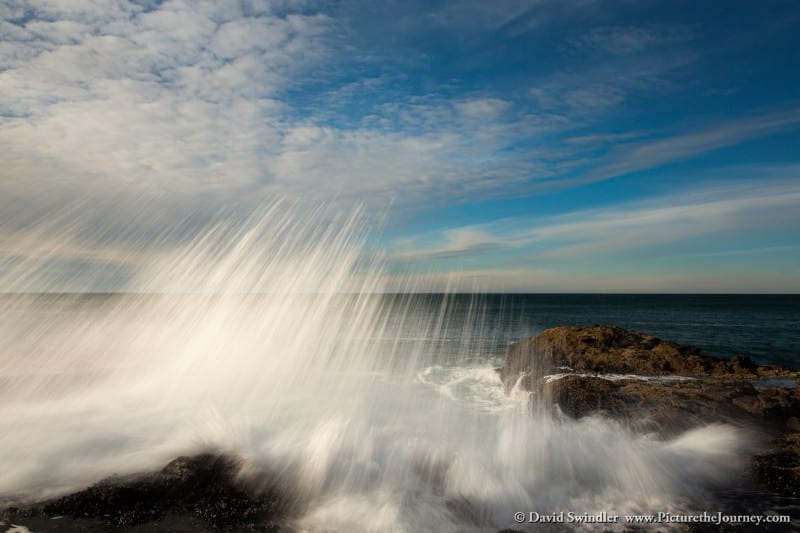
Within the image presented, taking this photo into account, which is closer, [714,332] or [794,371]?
[794,371]

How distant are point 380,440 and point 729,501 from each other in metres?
7.38

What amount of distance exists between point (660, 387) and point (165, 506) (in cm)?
1613

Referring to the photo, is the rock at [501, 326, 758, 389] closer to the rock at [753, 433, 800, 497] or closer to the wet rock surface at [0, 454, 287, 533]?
the rock at [753, 433, 800, 497]

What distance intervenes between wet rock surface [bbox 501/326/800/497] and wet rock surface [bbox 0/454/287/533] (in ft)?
33.7

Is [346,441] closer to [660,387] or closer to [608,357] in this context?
[660,387]

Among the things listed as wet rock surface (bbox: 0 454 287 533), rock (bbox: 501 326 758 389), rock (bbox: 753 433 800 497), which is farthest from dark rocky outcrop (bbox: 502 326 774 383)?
wet rock surface (bbox: 0 454 287 533)

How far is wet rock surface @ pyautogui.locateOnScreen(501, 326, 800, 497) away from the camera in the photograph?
451 inches

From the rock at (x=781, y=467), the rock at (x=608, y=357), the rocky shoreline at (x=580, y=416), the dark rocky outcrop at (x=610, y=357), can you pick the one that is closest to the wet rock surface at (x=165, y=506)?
the rocky shoreline at (x=580, y=416)

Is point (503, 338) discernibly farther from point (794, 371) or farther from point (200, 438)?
point (200, 438)

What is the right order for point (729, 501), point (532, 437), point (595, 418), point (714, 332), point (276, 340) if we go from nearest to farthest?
point (729, 501), point (532, 437), point (595, 418), point (276, 340), point (714, 332)

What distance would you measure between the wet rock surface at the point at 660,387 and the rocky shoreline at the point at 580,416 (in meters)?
0.04

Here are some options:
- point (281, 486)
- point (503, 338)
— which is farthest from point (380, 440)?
point (503, 338)

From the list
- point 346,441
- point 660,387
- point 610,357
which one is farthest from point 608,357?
point 346,441

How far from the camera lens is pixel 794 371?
1955 centimetres
